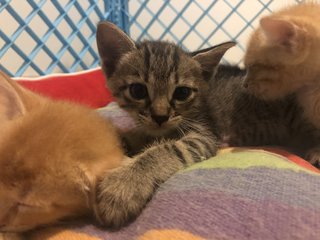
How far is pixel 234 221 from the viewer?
0.69 metres

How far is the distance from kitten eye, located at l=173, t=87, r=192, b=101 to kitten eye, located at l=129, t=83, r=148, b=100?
0.09 meters

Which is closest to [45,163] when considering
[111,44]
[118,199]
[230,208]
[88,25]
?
[118,199]

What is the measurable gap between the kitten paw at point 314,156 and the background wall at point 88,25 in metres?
0.59

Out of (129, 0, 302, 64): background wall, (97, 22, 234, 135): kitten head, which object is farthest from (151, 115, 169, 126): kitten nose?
(129, 0, 302, 64): background wall

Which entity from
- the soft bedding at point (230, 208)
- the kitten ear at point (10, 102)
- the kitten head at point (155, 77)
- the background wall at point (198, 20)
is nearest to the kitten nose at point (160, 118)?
the kitten head at point (155, 77)

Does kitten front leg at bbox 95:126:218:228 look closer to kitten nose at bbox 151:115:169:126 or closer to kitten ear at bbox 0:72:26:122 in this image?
kitten nose at bbox 151:115:169:126

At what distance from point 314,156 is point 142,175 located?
1.97 ft

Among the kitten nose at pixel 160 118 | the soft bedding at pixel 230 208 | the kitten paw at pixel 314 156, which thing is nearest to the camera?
the soft bedding at pixel 230 208

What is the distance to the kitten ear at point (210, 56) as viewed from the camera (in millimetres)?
1240

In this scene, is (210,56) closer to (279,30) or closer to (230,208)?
(279,30)

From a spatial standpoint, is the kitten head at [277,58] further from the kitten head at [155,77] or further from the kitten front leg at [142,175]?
the kitten front leg at [142,175]

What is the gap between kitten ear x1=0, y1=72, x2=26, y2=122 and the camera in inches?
32.0

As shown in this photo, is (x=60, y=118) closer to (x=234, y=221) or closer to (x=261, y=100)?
(x=234, y=221)

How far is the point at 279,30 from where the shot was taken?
1.15 m
